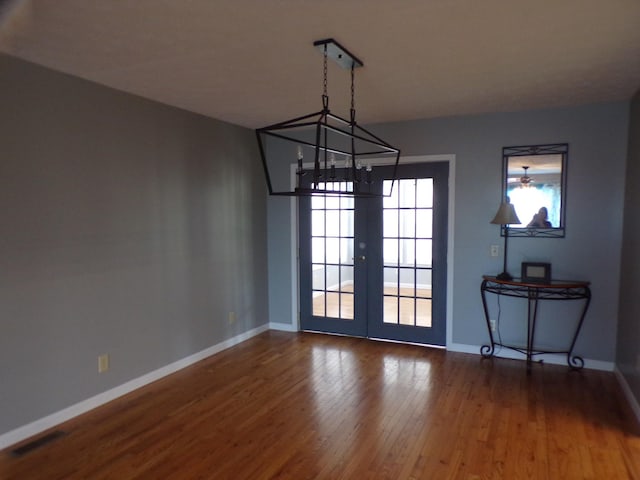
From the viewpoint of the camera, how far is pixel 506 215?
3.97m

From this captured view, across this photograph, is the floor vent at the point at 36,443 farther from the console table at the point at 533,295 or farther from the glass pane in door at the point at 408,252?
the console table at the point at 533,295

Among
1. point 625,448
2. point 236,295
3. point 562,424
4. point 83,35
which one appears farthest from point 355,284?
point 83,35

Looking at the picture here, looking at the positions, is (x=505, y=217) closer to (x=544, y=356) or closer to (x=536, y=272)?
(x=536, y=272)

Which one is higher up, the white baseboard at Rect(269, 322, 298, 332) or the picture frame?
the picture frame

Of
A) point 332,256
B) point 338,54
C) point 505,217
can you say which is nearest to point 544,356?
point 505,217

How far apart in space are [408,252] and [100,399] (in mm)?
3208

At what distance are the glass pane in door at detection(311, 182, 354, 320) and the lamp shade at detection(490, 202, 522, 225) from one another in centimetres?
163

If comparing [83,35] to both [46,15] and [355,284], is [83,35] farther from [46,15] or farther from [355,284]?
[355,284]

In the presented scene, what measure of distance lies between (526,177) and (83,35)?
377 centimetres

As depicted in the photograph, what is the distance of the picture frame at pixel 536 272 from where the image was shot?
3.96 m

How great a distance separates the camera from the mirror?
4.05 m

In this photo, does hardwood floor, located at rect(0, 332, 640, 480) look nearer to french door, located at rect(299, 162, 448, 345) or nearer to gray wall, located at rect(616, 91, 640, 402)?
gray wall, located at rect(616, 91, 640, 402)

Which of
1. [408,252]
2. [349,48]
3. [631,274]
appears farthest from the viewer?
[408,252]

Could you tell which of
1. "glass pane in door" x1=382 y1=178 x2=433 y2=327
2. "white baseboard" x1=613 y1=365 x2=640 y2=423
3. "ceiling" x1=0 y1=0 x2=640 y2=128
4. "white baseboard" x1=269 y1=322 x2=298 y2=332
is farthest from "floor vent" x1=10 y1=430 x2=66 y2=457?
"white baseboard" x1=613 y1=365 x2=640 y2=423
